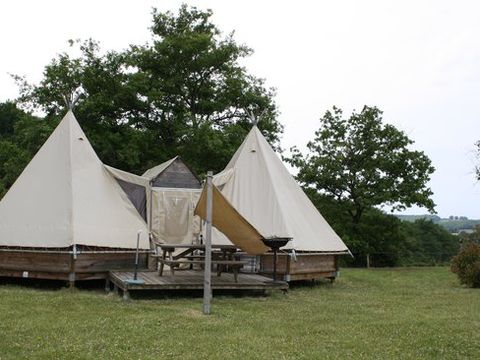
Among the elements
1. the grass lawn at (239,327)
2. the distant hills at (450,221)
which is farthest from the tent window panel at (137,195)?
the distant hills at (450,221)

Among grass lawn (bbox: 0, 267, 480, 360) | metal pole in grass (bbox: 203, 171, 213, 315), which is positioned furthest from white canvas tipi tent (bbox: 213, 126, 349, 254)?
metal pole in grass (bbox: 203, 171, 213, 315)

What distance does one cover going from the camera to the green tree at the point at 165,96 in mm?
17125

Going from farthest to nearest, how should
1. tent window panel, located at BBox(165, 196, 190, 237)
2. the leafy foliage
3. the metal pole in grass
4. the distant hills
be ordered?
the distant hills, the leafy foliage, tent window panel, located at BBox(165, 196, 190, 237), the metal pole in grass

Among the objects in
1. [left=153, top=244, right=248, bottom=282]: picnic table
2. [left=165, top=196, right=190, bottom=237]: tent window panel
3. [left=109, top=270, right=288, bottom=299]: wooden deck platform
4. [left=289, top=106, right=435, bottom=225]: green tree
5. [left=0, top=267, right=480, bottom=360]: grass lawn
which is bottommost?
[left=0, top=267, right=480, bottom=360]: grass lawn

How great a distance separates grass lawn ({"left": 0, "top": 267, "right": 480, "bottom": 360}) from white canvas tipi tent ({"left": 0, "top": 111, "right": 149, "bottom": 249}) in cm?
114

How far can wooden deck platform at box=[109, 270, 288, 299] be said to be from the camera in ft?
28.4

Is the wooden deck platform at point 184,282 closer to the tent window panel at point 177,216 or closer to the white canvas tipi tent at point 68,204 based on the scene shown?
the white canvas tipi tent at point 68,204

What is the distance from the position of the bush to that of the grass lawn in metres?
1.85

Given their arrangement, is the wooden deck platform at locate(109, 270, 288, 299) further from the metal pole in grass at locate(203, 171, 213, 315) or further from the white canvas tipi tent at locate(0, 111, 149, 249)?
the metal pole in grass at locate(203, 171, 213, 315)

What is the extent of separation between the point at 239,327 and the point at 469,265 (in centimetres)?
745

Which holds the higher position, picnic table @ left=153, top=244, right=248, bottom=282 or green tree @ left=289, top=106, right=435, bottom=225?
green tree @ left=289, top=106, right=435, bottom=225

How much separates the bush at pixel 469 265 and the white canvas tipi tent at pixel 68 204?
7.34 metres

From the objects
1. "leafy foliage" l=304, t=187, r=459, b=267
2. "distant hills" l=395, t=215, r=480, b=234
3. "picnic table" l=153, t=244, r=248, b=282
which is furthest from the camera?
"distant hills" l=395, t=215, r=480, b=234

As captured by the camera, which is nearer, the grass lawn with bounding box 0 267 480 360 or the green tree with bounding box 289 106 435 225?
the grass lawn with bounding box 0 267 480 360
